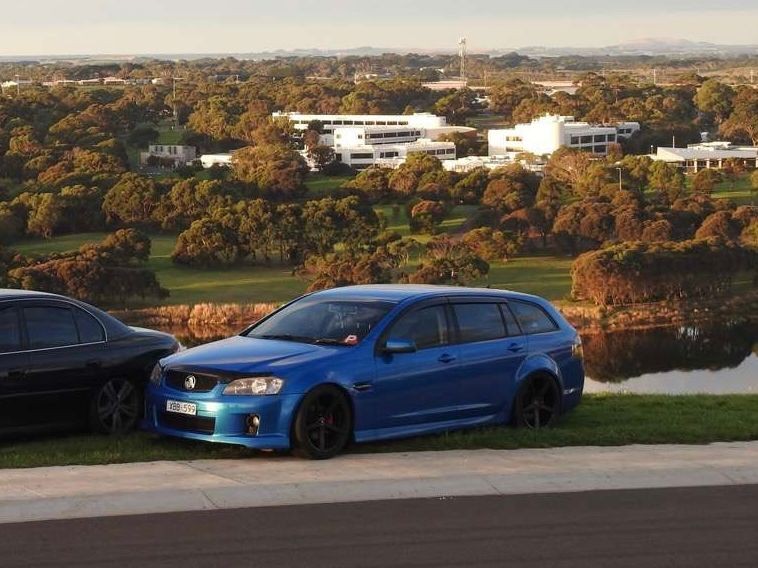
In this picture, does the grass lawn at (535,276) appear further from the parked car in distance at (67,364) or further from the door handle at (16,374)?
the door handle at (16,374)

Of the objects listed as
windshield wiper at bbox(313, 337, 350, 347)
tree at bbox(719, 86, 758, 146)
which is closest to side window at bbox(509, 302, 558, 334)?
windshield wiper at bbox(313, 337, 350, 347)

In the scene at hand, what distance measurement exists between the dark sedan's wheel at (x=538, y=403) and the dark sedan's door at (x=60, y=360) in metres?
3.39

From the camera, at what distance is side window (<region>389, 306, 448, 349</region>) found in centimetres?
1084

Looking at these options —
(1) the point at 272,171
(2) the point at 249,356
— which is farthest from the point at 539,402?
(1) the point at 272,171

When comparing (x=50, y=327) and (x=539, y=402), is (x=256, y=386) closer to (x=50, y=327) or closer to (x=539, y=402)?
(x=50, y=327)

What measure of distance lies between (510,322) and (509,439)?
111cm

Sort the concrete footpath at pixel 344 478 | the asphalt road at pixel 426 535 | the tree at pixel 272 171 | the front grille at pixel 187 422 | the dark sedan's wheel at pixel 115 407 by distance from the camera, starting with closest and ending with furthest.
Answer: the asphalt road at pixel 426 535, the concrete footpath at pixel 344 478, the front grille at pixel 187 422, the dark sedan's wheel at pixel 115 407, the tree at pixel 272 171

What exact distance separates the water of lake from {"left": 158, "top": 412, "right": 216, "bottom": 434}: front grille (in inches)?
886

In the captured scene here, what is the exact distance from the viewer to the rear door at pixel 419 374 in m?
10.6

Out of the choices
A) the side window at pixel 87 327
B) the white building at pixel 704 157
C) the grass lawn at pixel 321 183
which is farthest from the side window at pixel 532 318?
the white building at pixel 704 157

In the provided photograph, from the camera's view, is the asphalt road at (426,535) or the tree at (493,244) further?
the tree at (493,244)

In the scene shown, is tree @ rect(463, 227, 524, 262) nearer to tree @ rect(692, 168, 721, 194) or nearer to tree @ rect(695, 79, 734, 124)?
tree @ rect(692, 168, 721, 194)

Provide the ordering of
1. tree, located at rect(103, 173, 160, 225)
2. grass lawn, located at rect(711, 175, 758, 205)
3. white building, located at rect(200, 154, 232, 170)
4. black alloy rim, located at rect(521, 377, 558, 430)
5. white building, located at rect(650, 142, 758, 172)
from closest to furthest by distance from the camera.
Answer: black alloy rim, located at rect(521, 377, 558, 430), tree, located at rect(103, 173, 160, 225), grass lawn, located at rect(711, 175, 758, 205), white building, located at rect(200, 154, 232, 170), white building, located at rect(650, 142, 758, 172)

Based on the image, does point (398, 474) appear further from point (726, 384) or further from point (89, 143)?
point (89, 143)
